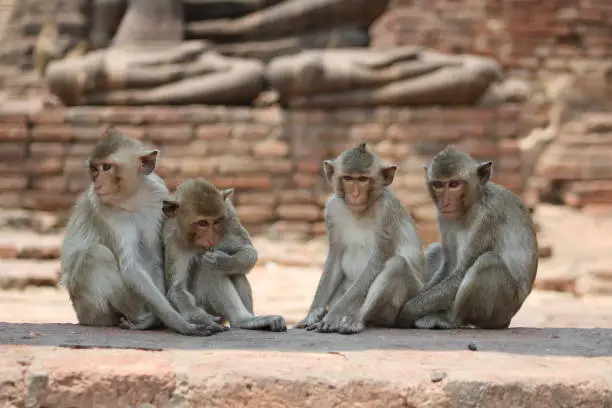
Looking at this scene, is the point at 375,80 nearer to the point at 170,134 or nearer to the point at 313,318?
the point at 170,134

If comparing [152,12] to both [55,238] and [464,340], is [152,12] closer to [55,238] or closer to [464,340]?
[55,238]

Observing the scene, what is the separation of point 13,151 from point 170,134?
175cm

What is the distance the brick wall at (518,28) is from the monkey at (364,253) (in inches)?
452

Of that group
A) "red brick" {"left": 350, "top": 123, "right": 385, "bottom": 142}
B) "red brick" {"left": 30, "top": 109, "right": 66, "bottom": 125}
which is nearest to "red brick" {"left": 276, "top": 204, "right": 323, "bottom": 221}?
"red brick" {"left": 350, "top": 123, "right": 385, "bottom": 142}

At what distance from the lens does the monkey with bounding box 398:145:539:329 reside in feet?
15.4

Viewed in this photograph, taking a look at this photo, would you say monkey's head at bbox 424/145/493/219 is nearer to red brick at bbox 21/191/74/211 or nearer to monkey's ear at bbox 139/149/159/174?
monkey's ear at bbox 139/149/159/174

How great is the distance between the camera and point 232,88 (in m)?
10.6

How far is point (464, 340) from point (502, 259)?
0.58m

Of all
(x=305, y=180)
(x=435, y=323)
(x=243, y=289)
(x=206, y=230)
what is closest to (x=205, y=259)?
(x=206, y=230)

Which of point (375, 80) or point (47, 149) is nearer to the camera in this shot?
point (375, 80)

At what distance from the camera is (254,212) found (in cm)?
1034

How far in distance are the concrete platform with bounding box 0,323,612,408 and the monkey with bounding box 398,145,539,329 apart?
789 mm

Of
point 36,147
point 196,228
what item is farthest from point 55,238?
point 196,228

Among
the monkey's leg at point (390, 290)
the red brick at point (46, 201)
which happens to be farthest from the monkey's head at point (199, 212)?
the red brick at point (46, 201)
